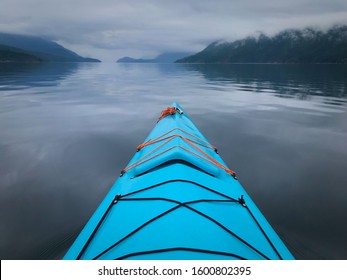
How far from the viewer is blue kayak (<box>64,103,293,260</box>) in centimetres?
268

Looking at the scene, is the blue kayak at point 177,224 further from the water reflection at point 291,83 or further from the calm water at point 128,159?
the water reflection at point 291,83

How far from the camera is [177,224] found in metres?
2.86

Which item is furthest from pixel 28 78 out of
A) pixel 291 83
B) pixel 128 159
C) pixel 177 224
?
pixel 177 224

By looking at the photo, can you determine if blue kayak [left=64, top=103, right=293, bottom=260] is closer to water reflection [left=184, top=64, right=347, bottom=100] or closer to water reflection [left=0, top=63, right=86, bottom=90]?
water reflection [left=184, top=64, right=347, bottom=100]

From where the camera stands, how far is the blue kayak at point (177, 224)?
2.68 meters

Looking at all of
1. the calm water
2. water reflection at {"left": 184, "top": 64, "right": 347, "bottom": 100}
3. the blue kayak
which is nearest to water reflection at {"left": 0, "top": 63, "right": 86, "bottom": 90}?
the calm water

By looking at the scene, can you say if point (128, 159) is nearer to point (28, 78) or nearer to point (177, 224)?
point (177, 224)

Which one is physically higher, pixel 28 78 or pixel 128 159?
pixel 28 78

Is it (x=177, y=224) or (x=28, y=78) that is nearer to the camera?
(x=177, y=224)

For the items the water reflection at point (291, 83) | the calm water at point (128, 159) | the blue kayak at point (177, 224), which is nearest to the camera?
the blue kayak at point (177, 224)

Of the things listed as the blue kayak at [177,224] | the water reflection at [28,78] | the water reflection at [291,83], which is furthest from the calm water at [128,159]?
the water reflection at [28,78]

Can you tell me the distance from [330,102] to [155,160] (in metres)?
14.6

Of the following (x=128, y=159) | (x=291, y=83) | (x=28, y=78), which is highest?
(x=28, y=78)
